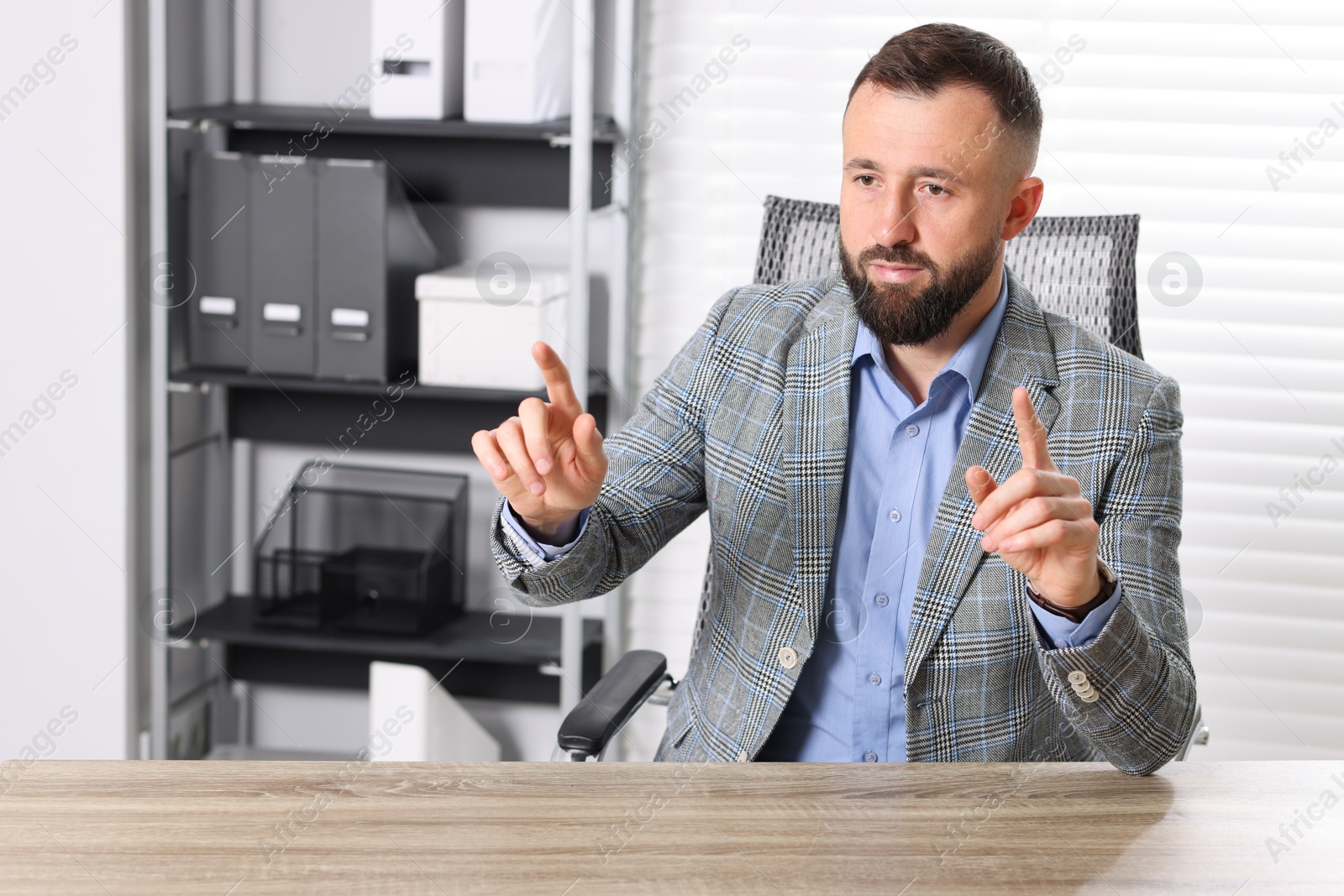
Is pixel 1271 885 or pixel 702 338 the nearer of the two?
pixel 1271 885

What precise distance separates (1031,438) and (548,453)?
44cm

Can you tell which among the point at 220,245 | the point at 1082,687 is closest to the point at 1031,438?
the point at 1082,687

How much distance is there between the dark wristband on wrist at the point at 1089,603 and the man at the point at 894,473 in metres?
0.16

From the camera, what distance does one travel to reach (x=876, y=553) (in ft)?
4.55

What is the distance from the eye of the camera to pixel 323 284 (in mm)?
2324

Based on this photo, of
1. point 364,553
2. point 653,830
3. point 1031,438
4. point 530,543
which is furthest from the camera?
point 364,553

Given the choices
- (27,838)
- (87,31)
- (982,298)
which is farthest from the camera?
(87,31)

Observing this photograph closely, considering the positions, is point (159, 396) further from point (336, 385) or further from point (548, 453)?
point (548, 453)

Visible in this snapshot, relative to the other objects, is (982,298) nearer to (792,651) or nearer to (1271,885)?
(792,651)

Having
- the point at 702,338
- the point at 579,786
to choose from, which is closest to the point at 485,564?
the point at 702,338

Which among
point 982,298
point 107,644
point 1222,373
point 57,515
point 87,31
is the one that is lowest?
point 107,644

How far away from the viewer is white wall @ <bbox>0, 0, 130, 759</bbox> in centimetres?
225

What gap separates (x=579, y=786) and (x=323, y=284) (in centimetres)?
155

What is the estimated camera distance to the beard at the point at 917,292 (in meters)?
1.38
